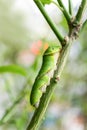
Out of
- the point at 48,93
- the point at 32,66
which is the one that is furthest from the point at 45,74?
the point at 32,66

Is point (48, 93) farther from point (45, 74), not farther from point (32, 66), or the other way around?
point (32, 66)

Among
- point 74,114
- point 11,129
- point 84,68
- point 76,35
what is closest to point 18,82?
point 11,129

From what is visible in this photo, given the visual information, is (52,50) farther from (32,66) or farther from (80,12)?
(32,66)

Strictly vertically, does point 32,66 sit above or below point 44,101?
below

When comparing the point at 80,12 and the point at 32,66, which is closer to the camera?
the point at 80,12

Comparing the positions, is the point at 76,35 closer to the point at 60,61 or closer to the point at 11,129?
the point at 60,61

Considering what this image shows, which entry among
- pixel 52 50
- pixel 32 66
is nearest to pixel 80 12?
pixel 52 50

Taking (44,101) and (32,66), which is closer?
(44,101)

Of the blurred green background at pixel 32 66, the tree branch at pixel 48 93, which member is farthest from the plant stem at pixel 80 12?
the blurred green background at pixel 32 66
